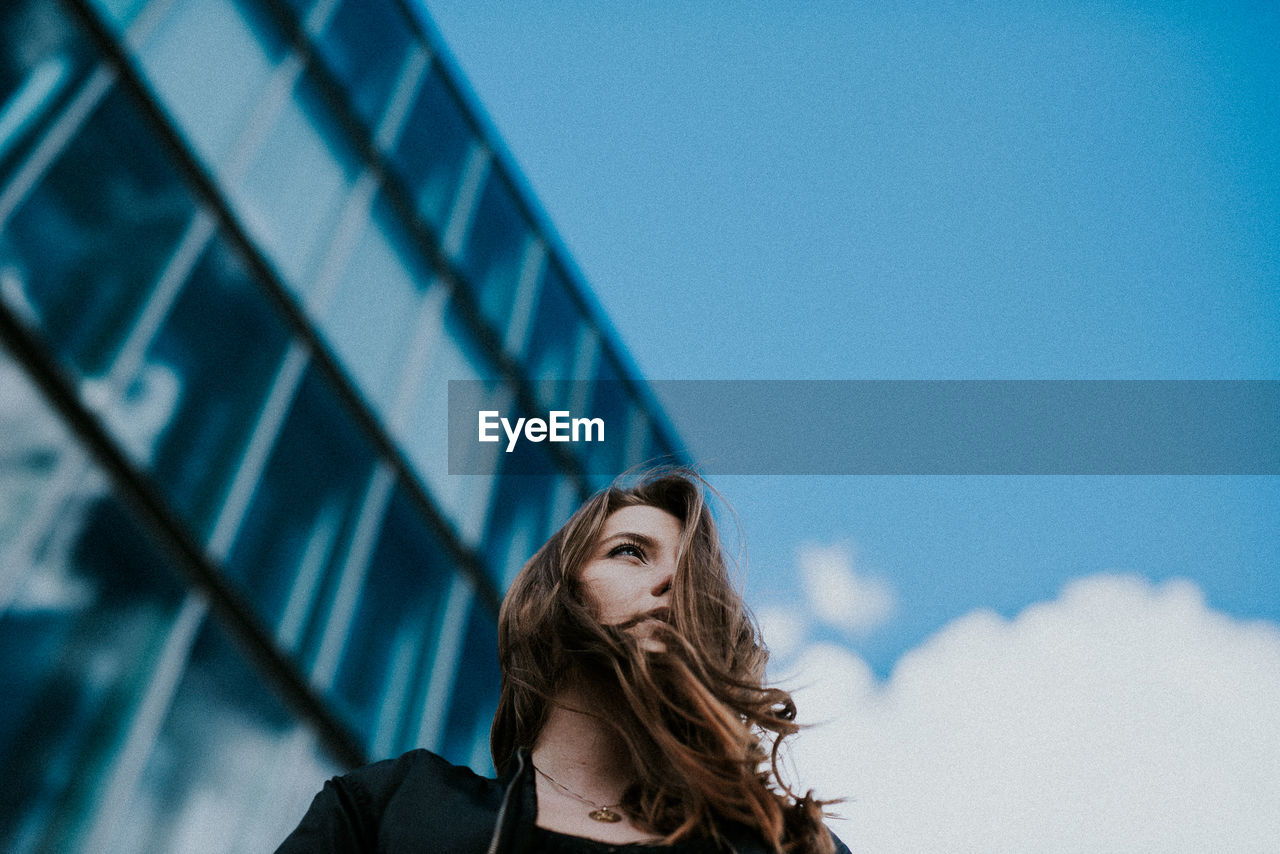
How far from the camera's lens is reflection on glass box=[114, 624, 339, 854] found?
5.39 metres

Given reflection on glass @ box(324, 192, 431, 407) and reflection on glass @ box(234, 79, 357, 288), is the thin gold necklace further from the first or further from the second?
reflection on glass @ box(324, 192, 431, 407)

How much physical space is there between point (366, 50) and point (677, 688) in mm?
9700

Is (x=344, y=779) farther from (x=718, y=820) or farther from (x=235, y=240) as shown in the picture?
(x=235, y=240)

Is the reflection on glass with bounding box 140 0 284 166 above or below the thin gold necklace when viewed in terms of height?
above

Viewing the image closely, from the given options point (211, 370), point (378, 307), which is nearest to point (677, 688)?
point (211, 370)

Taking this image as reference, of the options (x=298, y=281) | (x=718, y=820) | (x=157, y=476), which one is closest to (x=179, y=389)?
(x=157, y=476)

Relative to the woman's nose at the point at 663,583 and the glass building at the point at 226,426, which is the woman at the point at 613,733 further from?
the glass building at the point at 226,426

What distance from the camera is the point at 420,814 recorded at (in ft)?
7.57

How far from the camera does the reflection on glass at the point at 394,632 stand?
7.63 metres

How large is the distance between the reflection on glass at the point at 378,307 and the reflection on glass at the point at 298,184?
480 mm

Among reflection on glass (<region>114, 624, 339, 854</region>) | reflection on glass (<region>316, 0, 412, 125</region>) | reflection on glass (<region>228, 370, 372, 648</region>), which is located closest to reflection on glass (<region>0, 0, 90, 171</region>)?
reflection on glass (<region>228, 370, 372, 648</region>)

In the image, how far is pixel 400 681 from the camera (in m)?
8.28

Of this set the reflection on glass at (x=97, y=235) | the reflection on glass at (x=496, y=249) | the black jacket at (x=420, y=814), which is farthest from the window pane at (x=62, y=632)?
the reflection on glass at (x=496, y=249)

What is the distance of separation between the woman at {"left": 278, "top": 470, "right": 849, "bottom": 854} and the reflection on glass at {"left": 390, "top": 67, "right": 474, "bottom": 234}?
8.34 m
